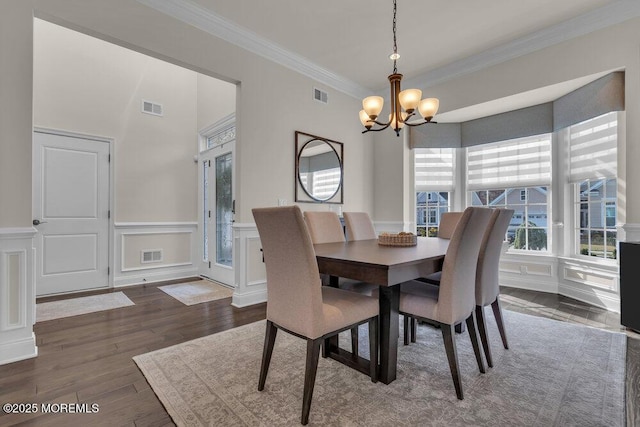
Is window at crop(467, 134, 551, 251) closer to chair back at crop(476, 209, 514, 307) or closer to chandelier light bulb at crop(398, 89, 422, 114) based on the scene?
chair back at crop(476, 209, 514, 307)

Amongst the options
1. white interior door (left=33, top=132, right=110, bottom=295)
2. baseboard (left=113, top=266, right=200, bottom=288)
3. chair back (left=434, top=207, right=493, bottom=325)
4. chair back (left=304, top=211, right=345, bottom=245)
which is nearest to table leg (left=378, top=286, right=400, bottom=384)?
chair back (left=434, top=207, right=493, bottom=325)

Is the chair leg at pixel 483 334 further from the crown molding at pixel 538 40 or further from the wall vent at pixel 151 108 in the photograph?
the wall vent at pixel 151 108

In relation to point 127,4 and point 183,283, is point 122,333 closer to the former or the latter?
point 183,283

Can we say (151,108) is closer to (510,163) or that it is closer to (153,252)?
(153,252)

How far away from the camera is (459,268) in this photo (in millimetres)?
1728

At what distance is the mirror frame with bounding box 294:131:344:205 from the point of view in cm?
382

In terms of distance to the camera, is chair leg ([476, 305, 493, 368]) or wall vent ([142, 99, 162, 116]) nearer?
chair leg ([476, 305, 493, 368])

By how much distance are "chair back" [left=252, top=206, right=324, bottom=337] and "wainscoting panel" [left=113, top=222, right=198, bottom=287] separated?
3578 millimetres

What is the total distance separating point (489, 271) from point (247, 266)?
7.68 ft

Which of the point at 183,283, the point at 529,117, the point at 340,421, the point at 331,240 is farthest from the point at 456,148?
the point at 183,283

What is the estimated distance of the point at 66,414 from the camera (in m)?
1.54

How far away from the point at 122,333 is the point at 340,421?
6.76ft

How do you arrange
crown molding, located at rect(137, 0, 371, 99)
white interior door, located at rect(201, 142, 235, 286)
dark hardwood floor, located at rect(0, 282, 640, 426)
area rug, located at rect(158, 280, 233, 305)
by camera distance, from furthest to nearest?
white interior door, located at rect(201, 142, 235, 286), area rug, located at rect(158, 280, 233, 305), crown molding, located at rect(137, 0, 371, 99), dark hardwood floor, located at rect(0, 282, 640, 426)

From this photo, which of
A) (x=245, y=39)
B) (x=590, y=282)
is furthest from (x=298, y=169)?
(x=590, y=282)
